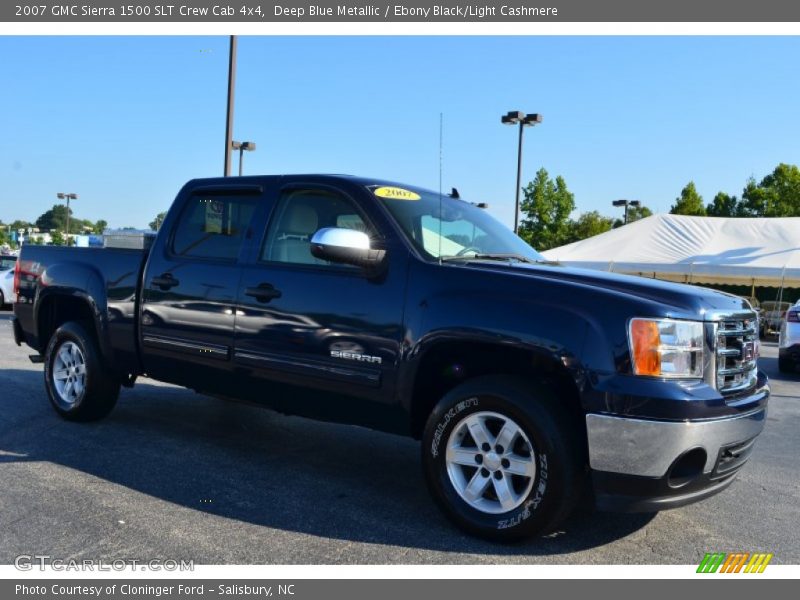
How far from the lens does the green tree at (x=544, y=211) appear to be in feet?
152

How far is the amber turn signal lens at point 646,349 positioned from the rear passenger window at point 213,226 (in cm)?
260

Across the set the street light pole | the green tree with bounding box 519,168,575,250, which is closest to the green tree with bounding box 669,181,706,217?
the green tree with bounding box 519,168,575,250

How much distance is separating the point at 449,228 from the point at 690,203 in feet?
188

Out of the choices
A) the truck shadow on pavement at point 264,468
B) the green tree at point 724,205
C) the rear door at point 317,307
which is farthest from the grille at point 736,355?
the green tree at point 724,205

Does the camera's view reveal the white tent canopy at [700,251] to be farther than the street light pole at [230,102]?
Yes

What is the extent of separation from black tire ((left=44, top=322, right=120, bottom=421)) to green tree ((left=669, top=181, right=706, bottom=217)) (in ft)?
185

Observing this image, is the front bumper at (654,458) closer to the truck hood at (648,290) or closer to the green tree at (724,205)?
the truck hood at (648,290)

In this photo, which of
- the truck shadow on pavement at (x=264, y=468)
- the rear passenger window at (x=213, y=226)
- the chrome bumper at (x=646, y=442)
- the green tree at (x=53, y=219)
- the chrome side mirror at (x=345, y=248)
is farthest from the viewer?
the green tree at (x=53, y=219)

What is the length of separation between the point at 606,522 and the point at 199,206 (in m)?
3.38

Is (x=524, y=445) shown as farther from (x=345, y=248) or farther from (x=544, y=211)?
(x=544, y=211)

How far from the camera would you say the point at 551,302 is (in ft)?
11.4

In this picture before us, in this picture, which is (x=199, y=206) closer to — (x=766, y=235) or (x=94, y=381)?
(x=94, y=381)

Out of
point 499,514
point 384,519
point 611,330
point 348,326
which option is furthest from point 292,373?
point 611,330

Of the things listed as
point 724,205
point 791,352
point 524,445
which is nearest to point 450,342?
point 524,445
